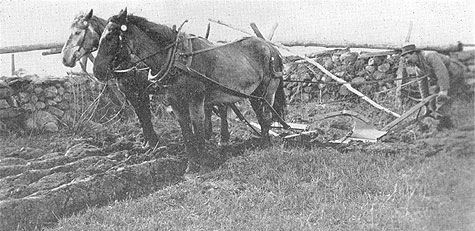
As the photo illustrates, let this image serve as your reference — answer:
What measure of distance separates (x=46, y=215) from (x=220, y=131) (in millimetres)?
2587

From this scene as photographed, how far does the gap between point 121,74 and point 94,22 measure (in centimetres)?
69

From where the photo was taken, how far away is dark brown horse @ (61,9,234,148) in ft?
14.0

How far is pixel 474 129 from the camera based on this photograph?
3.02m

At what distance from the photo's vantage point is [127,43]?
168 inches

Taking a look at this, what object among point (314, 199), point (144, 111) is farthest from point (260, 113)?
point (314, 199)

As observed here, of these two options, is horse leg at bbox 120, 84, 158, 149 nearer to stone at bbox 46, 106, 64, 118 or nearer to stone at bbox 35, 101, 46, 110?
stone at bbox 46, 106, 64, 118

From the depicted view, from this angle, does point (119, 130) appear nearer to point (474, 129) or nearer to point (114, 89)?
point (114, 89)

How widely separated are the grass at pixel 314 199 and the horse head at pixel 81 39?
1.44 m

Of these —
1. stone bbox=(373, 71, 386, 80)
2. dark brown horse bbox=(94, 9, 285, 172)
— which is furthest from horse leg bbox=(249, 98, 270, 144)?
stone bbox=(373, 71, 386, 80)

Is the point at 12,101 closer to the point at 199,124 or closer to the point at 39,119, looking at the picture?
the point at 39,119

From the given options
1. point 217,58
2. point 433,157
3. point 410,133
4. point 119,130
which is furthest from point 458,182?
point 119,130

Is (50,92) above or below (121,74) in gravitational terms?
below

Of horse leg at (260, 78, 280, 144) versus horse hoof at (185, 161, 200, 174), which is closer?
horse hoof at (185, 161, 200, 174)

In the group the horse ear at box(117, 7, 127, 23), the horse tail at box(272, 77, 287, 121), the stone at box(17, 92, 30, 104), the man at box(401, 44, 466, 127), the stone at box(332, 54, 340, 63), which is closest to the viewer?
the man at box(401, 44, 466, 127)
